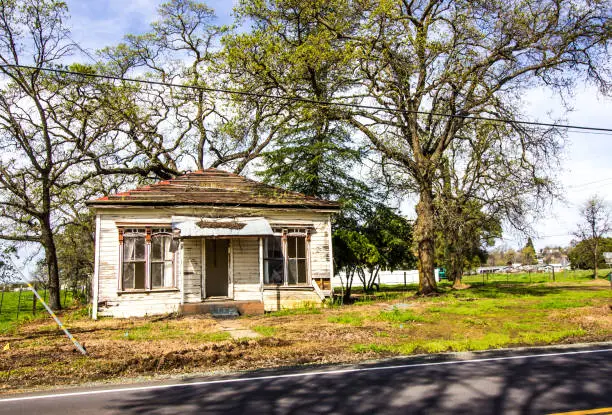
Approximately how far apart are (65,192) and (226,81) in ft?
44.5

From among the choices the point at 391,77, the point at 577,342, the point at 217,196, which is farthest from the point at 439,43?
the point at 577,342

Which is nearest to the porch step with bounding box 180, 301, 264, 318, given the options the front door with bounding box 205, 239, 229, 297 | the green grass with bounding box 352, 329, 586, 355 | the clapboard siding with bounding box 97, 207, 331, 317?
the clapboard siding with bounding box 97, 207, 331, 317

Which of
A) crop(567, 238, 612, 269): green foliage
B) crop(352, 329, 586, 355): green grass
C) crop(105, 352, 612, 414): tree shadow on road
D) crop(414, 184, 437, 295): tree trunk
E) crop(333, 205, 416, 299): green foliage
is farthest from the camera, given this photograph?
crop(567, 238, 612, 269): green foliage

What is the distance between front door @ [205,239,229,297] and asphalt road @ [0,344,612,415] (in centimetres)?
1149

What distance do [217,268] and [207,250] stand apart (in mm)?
1034

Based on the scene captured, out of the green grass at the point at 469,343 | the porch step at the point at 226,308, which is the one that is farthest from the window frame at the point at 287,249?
the green grass at the point at 469,343

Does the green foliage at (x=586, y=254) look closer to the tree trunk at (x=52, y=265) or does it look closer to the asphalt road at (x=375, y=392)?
the asphalt road at (x=375, y=392)

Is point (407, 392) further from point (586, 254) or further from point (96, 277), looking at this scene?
point (586, 254)

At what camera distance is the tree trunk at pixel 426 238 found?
21.1m

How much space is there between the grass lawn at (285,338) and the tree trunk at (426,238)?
12.0 ft

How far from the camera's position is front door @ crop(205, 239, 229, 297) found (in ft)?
64.7

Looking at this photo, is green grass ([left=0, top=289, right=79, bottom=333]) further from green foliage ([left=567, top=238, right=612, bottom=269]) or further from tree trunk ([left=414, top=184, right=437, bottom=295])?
green foliage ([left=567, top=238, right=612, bottom=269])

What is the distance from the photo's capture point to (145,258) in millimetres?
17922

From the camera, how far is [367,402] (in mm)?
6297
